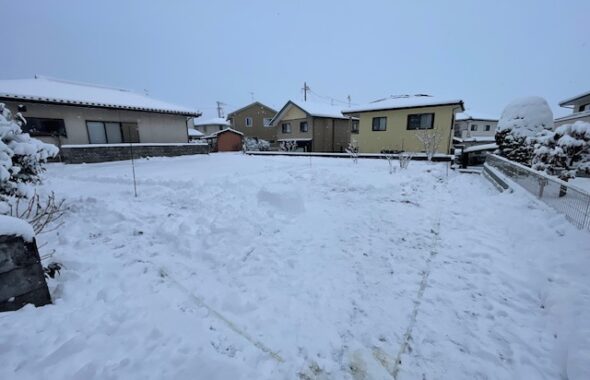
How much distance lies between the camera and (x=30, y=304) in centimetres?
209

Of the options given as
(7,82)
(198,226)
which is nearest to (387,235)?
(198,226)

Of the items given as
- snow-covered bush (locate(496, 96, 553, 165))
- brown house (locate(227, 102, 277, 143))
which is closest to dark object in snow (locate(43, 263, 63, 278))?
snow-covered bush (locate(496, 96, 553, 165))

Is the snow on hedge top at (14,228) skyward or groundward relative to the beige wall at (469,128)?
groundward

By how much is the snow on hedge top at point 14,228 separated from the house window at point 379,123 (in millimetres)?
17728

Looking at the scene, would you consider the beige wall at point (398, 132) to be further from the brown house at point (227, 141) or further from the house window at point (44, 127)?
the house window at point (44, 127)

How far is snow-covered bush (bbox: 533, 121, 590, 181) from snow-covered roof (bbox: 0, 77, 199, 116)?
16.1 metres

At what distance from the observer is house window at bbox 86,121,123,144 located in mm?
12578

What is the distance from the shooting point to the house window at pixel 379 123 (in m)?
17.2

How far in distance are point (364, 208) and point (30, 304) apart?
4.95 metres

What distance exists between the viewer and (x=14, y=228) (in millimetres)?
2016

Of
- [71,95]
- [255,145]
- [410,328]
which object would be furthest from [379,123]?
[71,95]

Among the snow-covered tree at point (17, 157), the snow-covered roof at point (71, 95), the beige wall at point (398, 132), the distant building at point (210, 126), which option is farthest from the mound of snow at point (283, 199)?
the distant building at point (210, 126)

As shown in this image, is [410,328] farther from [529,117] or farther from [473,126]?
[473,126]

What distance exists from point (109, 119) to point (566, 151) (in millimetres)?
17462
